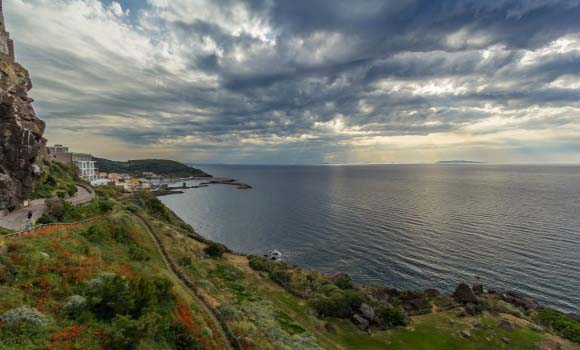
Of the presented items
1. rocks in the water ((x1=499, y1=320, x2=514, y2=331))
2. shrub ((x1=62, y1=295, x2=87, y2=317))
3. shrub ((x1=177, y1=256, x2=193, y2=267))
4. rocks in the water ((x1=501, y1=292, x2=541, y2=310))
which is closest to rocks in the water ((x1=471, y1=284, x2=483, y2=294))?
rocks in the water ((x1=501, y1=292, x2=541, y2=310))

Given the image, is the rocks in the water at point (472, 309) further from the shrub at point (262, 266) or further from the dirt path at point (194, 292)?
the dirt path at point (194, 292)

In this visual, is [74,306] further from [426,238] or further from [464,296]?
[426,238]

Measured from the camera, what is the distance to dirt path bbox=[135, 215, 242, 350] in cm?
1880

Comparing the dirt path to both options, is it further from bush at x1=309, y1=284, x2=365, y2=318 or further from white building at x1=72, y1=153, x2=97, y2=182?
white building at x1=72, y1=153, x2=97, y2=182

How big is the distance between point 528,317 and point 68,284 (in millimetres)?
52848

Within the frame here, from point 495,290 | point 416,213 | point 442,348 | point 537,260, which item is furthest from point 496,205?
point 442,348

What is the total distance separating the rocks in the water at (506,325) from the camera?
32.3 metres

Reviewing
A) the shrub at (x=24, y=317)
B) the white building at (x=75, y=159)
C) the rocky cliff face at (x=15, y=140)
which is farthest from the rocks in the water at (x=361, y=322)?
the white building at (x=75, y=159)

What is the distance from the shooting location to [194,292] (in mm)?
24406

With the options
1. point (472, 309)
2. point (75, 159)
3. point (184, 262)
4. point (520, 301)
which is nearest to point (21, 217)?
point (184, 262)

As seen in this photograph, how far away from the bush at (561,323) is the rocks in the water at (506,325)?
6.18 m

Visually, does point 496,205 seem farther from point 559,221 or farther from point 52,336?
point 52,336

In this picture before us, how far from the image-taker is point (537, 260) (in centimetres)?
5291

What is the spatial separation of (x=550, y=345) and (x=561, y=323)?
675 centimetres
